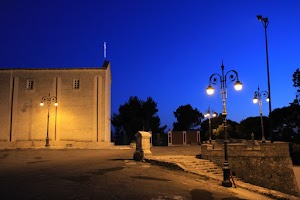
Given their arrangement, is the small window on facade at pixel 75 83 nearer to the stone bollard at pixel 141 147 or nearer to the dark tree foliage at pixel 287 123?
the stone bollard at pixel 141 147

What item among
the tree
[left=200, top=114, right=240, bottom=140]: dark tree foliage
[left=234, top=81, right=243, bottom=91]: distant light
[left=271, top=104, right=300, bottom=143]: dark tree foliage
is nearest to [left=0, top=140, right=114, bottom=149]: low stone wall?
[left=200, top=114, right=240, bottom=140]: dark tree foliage

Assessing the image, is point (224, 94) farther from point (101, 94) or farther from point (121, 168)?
point (101, 94)

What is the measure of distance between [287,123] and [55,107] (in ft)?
133

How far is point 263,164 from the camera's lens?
25.5 meters

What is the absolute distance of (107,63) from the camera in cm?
4225

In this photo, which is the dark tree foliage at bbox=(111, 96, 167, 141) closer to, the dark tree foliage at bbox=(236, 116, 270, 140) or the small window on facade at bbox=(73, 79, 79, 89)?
the dark tree foliage at bbox=(236, 116, 270, 140)

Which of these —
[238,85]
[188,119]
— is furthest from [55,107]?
[188,119]

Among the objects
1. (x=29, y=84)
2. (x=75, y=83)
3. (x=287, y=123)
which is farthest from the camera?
(x=287, y=123)

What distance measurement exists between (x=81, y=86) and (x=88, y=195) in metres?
29.1

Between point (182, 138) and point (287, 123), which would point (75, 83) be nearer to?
point (182, 138)

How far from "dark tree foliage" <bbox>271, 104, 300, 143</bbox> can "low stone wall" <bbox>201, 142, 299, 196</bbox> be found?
2780cm

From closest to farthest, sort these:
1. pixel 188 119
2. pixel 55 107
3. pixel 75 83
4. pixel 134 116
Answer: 1. pixel 55 107
2. pixel 75 83
3. pixel 134 116
4. pixel 188 119

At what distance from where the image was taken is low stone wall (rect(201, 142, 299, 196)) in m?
25.2

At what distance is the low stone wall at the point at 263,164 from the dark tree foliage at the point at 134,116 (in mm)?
42481
